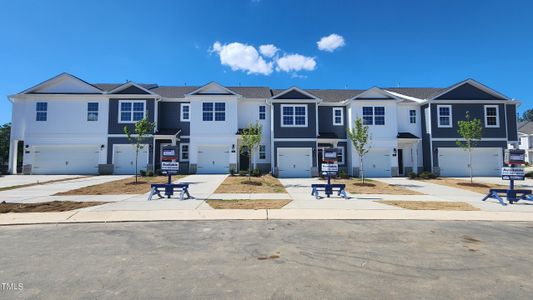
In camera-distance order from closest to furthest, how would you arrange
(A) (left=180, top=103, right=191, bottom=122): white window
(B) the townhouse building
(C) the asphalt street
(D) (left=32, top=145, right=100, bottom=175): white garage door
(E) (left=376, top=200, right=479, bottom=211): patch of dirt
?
(C) the asphalt street → (E) (left=376, top=200, right=479, bottom=211): patch of dirt → (B) the townhouse building → (D) (left=32, top=145, right=100, bottom=175): white garage door → (A) (left=180, top=103, right=191, bottom=122): white window

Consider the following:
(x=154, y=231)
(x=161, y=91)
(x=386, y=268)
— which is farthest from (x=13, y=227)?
(x=161, y=91)

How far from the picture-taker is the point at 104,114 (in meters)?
25.6

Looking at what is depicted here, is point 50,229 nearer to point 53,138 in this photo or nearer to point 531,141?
point 53,138

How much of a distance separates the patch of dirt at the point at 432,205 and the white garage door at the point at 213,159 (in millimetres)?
16095

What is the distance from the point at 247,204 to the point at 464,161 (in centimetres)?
2337

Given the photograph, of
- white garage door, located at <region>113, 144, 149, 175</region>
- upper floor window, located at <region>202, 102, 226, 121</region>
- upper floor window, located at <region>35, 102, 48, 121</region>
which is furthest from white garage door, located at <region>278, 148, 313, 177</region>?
upper floor window, located at <region>35, 102, 48, 121</region>

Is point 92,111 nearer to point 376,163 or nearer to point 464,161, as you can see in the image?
point 376,163

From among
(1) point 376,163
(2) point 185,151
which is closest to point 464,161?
(1) point 376,163

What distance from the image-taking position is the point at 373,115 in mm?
25453

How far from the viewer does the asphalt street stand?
4070mm

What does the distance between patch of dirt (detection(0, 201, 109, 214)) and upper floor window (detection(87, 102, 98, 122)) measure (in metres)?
16.9

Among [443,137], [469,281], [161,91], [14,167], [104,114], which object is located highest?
[161,91]

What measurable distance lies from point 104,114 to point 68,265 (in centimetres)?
→ 2408

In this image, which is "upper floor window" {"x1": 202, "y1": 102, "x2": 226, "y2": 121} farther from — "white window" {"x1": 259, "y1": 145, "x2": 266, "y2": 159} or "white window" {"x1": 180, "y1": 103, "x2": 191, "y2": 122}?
"white window" {"x1": 259, "y1": 145, "x2": 266, "y2": 159}
